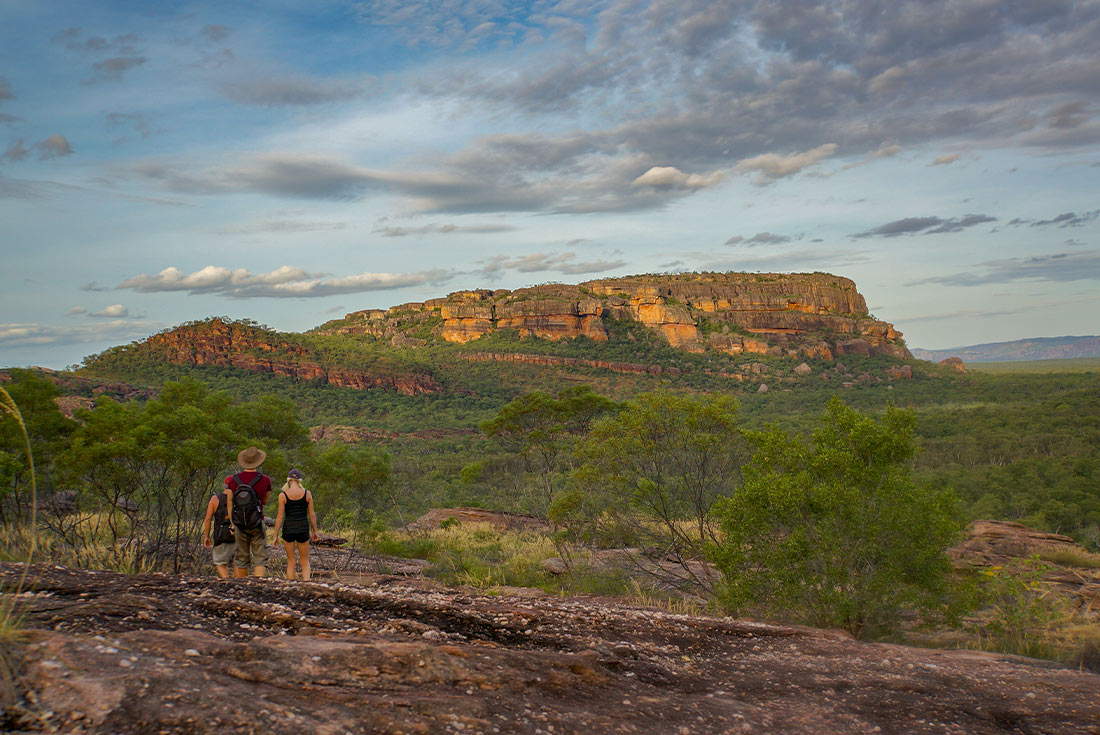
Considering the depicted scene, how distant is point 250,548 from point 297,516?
0.63 m

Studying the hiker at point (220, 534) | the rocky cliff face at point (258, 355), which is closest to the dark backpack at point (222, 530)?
the hiker at point (220, 534)

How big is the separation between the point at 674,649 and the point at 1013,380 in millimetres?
94754

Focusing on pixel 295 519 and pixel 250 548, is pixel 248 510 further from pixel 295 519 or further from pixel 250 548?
pixel 295 519

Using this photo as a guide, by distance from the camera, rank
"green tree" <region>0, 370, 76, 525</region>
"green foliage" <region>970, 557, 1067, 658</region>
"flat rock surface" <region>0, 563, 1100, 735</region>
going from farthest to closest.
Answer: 1. "green tree" <region>0, 370, 76, 525</region>
2. "green foliage" <region>970, 557, 1067, 658</region>
3. "flat rock surface" <region>0, 563, 1100, 735</region>

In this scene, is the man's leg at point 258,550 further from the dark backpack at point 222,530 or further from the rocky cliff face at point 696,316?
the rocky cliff face at point 696,316

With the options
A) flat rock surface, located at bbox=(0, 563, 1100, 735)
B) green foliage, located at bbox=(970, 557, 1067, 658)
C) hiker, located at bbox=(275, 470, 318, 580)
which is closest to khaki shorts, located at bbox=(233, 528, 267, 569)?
hiker, located at bbox=(275, 470, 318, 580)

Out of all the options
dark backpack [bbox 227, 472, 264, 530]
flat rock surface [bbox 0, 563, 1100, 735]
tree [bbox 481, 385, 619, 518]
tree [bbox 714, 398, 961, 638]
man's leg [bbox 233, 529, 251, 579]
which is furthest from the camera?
tree [bbox 481, 385, 619, 518]

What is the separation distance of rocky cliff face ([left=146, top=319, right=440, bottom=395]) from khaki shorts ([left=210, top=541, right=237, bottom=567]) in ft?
214

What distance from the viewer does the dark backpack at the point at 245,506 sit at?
7352 mm

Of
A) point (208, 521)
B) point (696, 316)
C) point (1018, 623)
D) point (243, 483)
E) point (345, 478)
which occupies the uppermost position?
point (696, 316)

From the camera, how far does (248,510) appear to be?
7.39 m

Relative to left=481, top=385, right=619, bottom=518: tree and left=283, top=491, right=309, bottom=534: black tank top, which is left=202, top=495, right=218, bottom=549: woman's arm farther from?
left=481, top=385, right=619, bottom=518: tree

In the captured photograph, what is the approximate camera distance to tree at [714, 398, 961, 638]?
8.66 meters

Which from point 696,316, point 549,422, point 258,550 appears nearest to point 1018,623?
point 258,550
